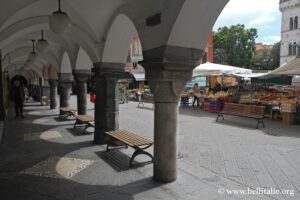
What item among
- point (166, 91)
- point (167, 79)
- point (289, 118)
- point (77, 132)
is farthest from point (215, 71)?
point (167, 79)

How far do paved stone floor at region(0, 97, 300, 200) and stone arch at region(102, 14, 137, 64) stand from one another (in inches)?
88.7

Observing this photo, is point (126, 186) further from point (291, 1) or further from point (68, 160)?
point (291, 1)

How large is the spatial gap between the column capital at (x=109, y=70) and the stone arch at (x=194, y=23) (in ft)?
9.94

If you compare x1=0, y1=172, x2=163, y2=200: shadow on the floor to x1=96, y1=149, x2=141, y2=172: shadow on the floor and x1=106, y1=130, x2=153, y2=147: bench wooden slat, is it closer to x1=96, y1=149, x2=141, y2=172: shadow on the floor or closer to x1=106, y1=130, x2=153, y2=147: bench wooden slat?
x1=96, y1=149, x2=141, y2=172: shadow on the floor

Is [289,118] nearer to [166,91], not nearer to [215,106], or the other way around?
[215,106]

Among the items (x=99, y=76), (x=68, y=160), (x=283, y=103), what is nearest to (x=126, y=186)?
(x=68, y=160)

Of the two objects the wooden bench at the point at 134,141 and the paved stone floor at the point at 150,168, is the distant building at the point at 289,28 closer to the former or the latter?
the paved stone floor at the point at 150,168

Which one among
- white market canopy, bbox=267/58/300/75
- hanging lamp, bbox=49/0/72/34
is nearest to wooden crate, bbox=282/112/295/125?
white market canopy, bbox=267/58/300/75

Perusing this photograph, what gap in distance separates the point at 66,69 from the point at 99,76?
19.7ft

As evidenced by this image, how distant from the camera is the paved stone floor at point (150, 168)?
4113 millimetres

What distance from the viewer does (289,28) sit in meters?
36.6

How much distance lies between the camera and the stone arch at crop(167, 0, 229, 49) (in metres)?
3.69

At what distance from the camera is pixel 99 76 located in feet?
22.6

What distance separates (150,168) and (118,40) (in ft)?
10.5
